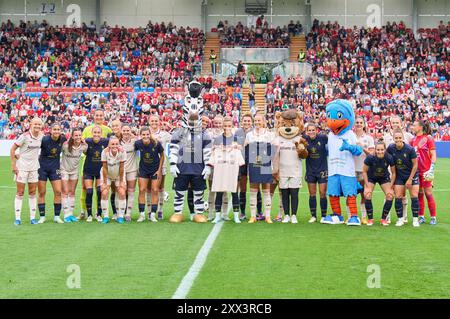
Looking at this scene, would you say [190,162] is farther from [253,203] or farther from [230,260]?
[230,260]

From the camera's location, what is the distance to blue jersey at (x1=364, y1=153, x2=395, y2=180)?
1233 cm

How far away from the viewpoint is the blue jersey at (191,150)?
41.7 ft

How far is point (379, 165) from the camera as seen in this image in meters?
12.4

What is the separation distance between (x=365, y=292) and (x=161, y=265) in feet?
8.18

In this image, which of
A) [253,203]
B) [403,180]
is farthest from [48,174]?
[403,180]

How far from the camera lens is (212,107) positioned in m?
38.1

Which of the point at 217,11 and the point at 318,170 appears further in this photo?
the point at 217,11

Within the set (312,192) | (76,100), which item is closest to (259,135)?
(312,192)

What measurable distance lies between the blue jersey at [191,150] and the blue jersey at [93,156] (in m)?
1.18

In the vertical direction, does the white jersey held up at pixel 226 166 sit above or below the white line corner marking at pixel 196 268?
above

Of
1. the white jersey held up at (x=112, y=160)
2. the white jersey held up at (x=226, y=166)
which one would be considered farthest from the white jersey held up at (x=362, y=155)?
the white jersey held up at (x=112, y=160)

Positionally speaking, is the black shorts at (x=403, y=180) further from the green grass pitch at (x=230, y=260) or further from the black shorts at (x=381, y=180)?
the green grass pitch at (x=230, y=260)

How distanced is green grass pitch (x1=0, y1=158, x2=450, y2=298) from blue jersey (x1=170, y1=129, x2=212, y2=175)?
91cm

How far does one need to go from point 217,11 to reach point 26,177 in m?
37.6
